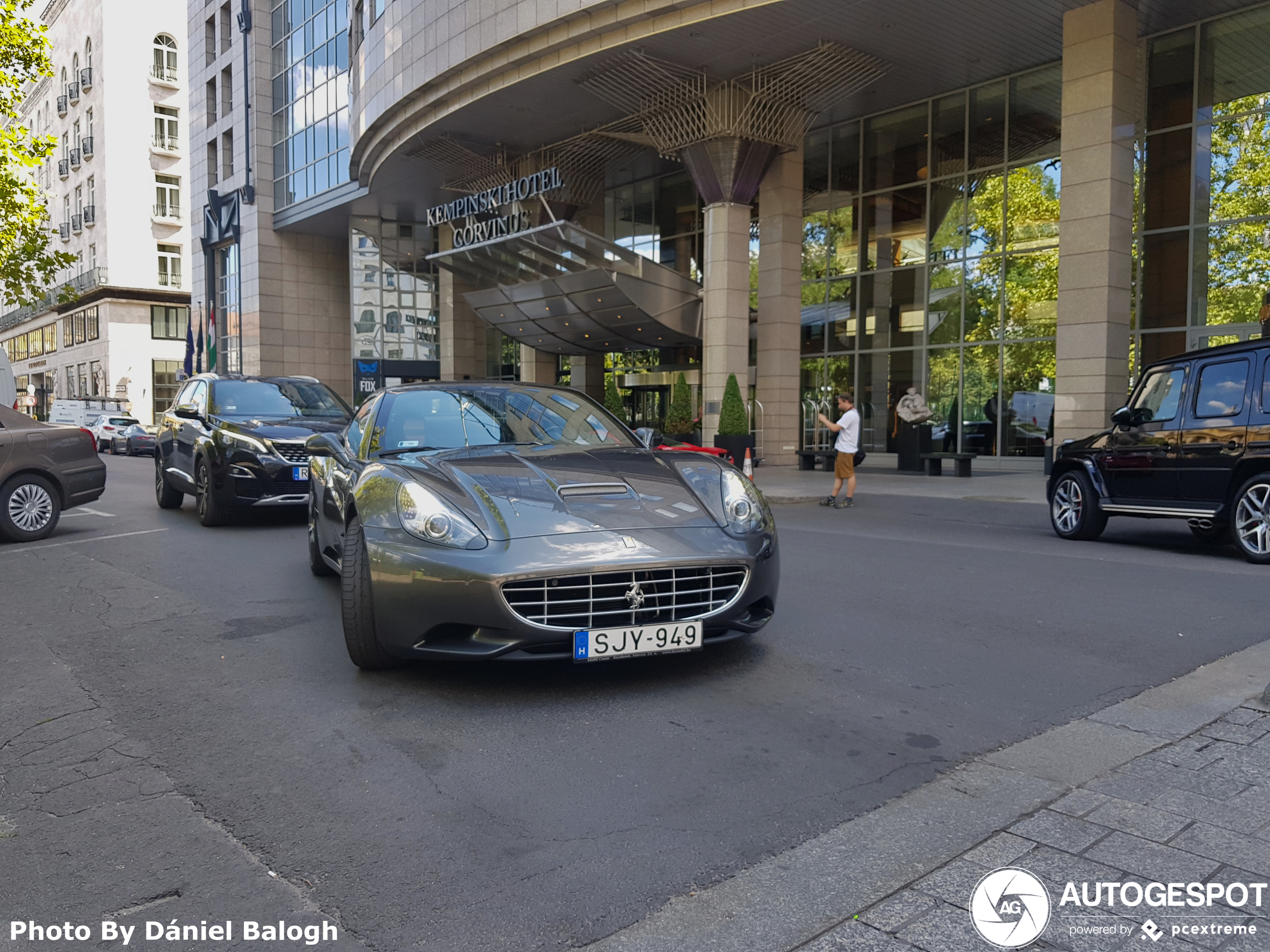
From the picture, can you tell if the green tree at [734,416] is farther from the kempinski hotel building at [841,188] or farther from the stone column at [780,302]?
the stone column at [780,302]

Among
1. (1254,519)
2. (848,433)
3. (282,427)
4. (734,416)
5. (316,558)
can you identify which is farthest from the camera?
(734,416)

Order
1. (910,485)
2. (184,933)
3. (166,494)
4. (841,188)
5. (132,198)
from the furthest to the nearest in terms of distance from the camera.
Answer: (132,198), (841,188), (910,485), (166,494), (184,933)

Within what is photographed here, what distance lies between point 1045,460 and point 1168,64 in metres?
8.58

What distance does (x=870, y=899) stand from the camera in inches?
93.0

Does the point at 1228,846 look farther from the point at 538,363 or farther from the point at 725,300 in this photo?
the point at 538,363

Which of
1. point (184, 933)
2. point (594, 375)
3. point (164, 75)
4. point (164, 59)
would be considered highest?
point (164, 59)

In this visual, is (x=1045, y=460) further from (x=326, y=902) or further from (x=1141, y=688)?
(x=326, y=902)

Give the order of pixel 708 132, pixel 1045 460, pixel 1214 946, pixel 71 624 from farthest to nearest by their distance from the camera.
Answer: pixel 708 132 → pixel 1045 460 → pixel 71 624 → pixel 1214 946

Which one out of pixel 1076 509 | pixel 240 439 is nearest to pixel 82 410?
pixel 240 439

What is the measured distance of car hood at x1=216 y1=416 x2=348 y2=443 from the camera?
1004cm

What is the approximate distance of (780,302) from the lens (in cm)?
2370

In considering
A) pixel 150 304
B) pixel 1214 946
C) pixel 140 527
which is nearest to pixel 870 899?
pixel 1214 946

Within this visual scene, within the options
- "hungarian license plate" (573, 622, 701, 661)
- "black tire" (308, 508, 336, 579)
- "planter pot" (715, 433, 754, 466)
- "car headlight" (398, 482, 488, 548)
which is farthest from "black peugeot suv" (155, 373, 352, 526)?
"planter pot" (715, 433, 754, 466)

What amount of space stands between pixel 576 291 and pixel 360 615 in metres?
21.2
